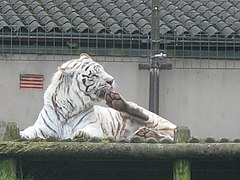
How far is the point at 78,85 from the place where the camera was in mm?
8031

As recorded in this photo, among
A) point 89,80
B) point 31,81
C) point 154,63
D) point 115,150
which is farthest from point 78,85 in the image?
point 31,81

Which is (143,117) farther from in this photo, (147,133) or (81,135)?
(81,135)

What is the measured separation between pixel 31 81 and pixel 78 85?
4.15 metres

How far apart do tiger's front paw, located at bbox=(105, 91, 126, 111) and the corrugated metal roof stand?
4.07 metres

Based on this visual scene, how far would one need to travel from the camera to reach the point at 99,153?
7.00 m

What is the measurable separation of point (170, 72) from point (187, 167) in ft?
16.5

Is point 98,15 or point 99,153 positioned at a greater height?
point 98,15

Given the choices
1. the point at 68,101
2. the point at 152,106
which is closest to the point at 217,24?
the point at 152,106

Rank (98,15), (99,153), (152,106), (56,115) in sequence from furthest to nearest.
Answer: (98,15) < (152,106) < (56,115) < (99,153)

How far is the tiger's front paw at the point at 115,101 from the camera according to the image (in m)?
7.98

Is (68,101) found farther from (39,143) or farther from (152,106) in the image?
(152,106)

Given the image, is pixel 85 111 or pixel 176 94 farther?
pixel 176 94

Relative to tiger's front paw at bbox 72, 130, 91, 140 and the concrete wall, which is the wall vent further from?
tiger's front paw at bbox 72, 130, 91, 140

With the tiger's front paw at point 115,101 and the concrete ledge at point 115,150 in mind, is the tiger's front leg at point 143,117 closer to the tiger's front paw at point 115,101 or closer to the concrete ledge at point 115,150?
the tiger's front paw at point 115,101
